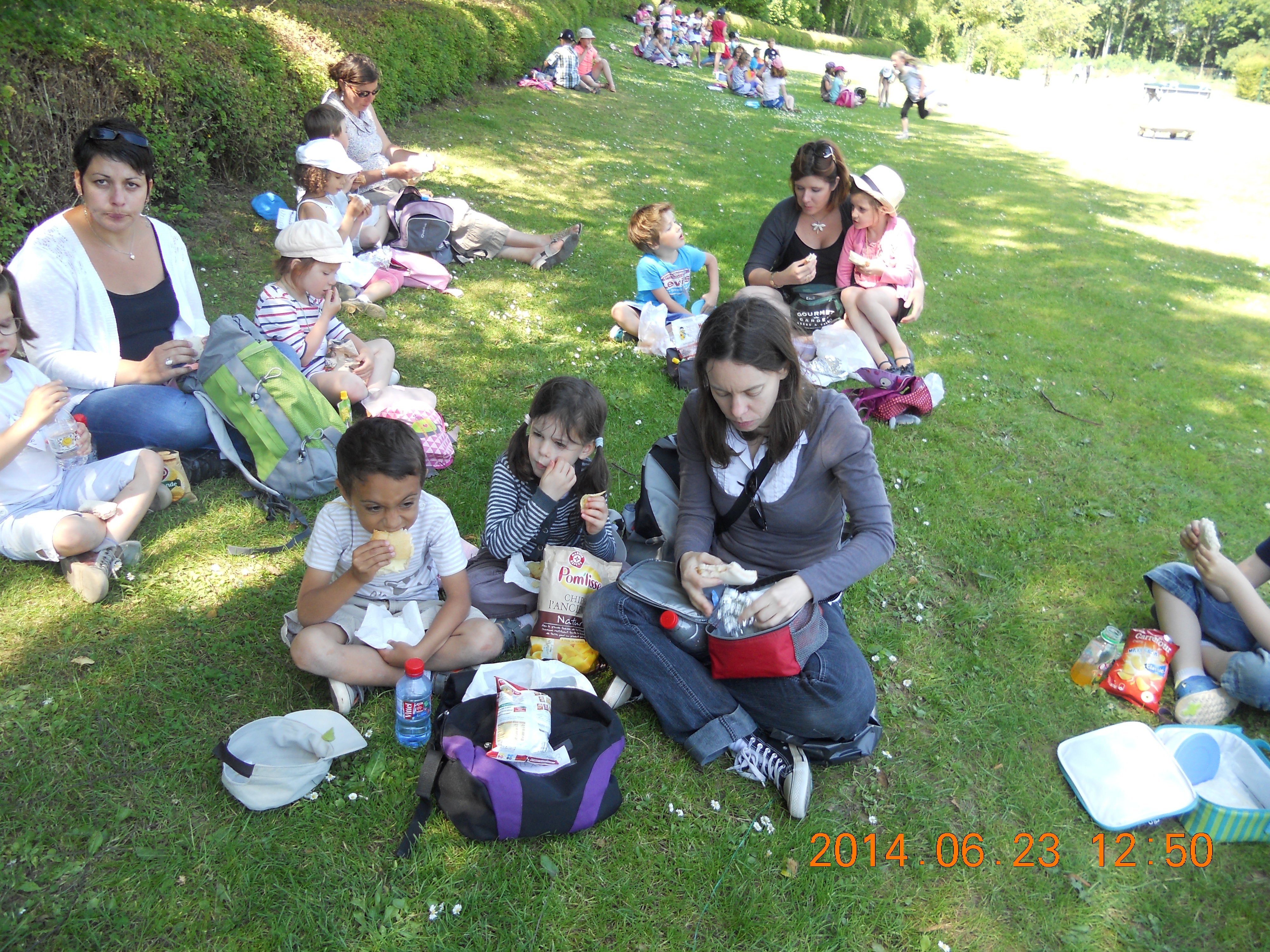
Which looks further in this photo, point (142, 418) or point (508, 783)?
point (142, 418)

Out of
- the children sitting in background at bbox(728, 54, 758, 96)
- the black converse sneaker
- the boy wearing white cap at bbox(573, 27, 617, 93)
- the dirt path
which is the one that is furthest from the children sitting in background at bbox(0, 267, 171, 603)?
the children sitting in background at bbox(728, 54, 758, 96)

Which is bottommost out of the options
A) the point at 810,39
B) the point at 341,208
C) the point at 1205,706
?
the point at 1205,706

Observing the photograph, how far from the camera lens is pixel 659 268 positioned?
582cm

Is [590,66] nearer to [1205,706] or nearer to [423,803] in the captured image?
[1205,706]

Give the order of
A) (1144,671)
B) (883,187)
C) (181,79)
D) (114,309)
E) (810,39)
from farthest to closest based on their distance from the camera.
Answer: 1. (810,39)
2. (181,79)
3. (883,187)
4. (114,309)
5. (1144,671)

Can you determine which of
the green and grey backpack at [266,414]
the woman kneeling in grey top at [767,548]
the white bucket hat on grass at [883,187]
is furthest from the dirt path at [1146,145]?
the green and grey backpack at [266,414]

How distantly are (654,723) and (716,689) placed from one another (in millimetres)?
304

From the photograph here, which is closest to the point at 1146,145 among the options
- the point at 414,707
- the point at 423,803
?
the point at 414,707

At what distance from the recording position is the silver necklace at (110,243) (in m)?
3.78

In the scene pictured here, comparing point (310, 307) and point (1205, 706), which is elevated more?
point (310, 307)

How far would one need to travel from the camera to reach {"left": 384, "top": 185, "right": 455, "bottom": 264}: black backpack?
21.6 ft

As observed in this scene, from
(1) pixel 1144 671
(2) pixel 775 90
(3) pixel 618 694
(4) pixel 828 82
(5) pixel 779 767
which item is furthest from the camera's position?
(4) pixel 828 82

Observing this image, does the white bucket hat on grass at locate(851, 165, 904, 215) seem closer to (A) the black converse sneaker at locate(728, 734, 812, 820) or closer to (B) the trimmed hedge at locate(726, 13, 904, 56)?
(A) the black converse sneaker at locate(728, 734, 812, 820)

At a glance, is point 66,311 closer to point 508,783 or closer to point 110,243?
point 110,243
